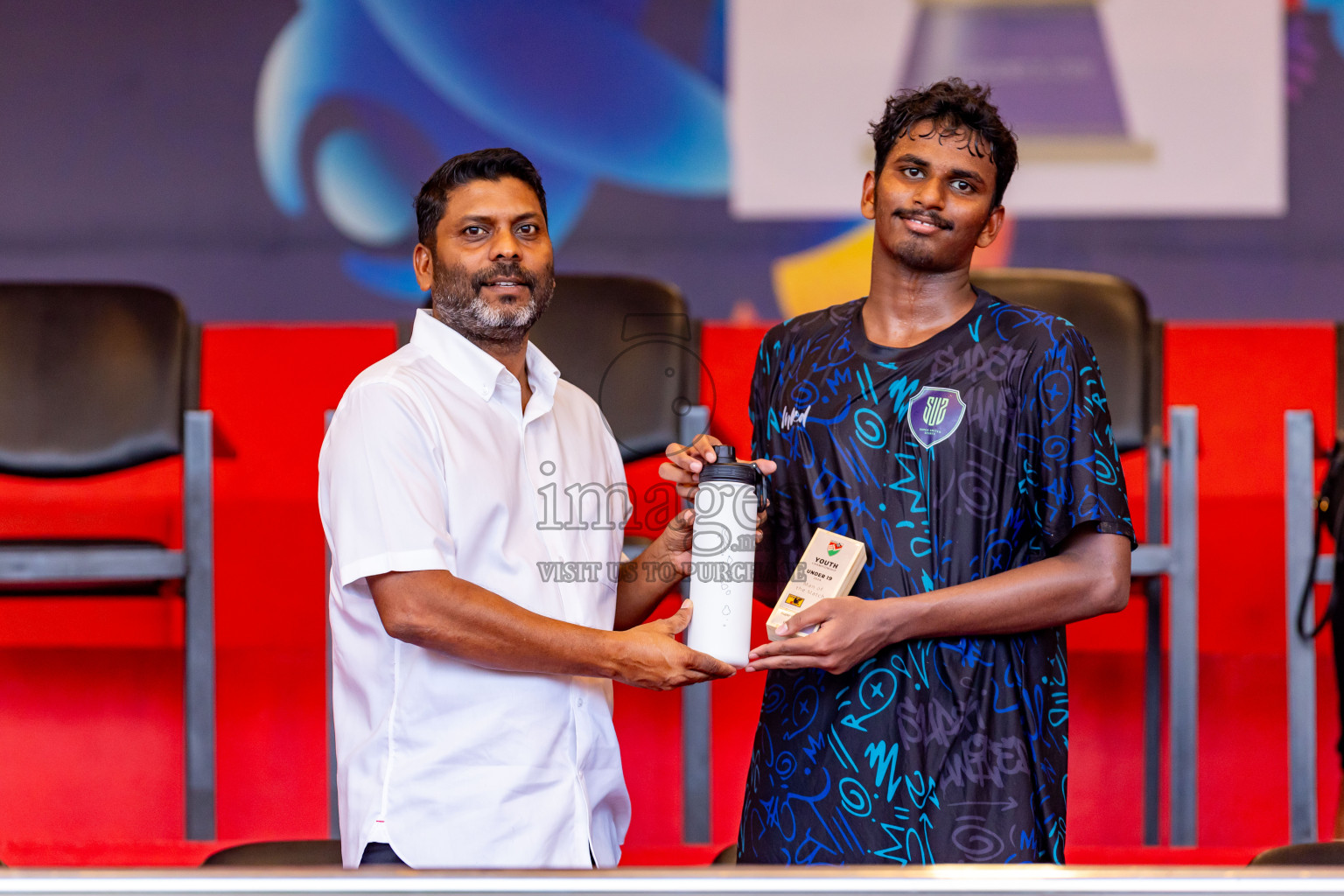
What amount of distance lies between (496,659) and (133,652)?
4.60 feet

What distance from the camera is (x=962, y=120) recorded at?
4.07 ft

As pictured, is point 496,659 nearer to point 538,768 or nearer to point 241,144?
point 538,768

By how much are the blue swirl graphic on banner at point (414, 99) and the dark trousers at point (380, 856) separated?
240 cm

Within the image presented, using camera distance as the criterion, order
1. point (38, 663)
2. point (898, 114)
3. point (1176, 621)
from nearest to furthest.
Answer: point (898, 114) → point (1176, 621) → point (38, 663)

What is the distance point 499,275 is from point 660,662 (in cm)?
46

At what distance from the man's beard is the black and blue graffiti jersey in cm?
36

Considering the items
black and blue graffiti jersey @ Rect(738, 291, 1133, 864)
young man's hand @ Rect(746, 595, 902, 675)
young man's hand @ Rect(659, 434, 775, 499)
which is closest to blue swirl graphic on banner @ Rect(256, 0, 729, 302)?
young man's hand @ Rect(659, 434, 775, 499)

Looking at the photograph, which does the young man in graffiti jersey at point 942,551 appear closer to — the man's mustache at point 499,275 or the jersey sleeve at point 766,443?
the jersey sleeve at point 766,443

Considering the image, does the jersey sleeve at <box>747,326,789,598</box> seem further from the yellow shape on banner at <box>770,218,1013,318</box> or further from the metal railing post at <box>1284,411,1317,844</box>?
the yellow shape on banner at <box>770,218,1013,318</box>

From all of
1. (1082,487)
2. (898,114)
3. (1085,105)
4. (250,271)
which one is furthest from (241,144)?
(1082,487)

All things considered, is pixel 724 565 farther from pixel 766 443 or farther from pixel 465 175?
pixel 465 175

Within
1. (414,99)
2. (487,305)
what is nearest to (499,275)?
(487,305)

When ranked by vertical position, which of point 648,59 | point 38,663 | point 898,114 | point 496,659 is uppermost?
point 648,59

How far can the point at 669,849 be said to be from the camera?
6.07ft
